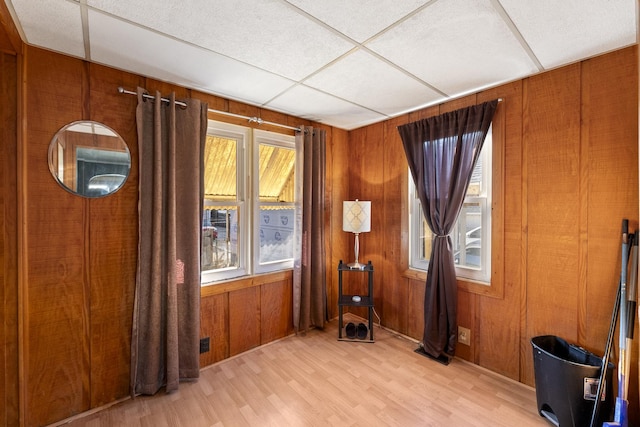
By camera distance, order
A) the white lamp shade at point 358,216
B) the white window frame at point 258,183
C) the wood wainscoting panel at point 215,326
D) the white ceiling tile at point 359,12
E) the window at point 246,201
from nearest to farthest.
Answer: the white ceiling tile at point 359,12
the wood wainscoting panel at point 215,326
the window at point 246,201
the white window frame at point 258,183
the white lamp shade at point 358,216

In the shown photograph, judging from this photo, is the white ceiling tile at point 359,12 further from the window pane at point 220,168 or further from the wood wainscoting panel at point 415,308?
the wood wainscoting panel at point 415,308

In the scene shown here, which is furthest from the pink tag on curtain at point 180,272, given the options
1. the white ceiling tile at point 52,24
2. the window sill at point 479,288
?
the window sill at point 479,288

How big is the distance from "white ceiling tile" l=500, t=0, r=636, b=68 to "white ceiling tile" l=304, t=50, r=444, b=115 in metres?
0.72

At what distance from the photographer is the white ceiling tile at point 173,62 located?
4.97ft

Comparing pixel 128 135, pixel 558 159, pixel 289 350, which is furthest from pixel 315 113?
pixel 289 350

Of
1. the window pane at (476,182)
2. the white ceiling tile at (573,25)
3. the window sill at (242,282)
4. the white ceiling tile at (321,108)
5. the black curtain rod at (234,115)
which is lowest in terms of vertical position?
the window sill at (242,282)

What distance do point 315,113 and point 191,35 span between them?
4.76 ft

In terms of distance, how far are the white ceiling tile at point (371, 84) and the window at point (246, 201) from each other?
0.84 m

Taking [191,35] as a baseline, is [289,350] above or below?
below

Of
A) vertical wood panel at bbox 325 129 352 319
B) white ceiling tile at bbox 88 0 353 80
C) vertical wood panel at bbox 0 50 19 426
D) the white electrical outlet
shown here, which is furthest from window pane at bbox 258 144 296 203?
the white electrical outlet

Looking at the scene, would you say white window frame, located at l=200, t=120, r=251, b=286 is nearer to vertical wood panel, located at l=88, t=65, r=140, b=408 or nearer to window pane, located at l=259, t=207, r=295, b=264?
window pane, located at l=259, t=207, r=295, b=264

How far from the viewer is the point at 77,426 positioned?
5.65ft

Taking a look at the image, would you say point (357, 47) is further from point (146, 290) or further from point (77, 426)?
point (77, 426)

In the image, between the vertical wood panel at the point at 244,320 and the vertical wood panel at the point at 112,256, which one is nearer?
the vertical wood panel at the point at 112,256
